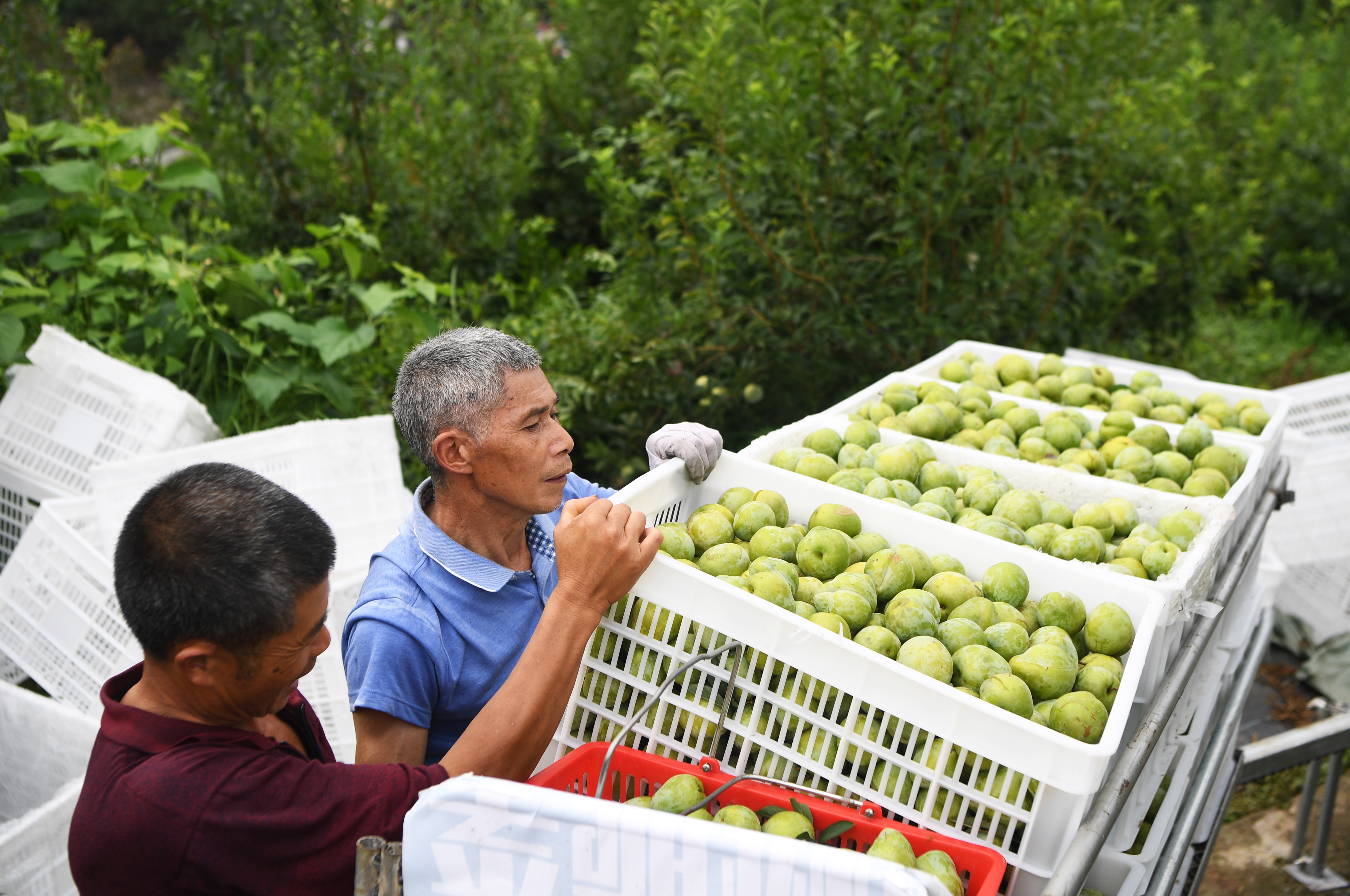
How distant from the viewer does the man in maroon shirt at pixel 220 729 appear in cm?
126

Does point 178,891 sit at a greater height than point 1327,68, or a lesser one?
lesser

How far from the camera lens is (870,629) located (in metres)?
1.66

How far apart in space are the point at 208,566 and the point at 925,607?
1197 mm

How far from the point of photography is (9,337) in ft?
11.0

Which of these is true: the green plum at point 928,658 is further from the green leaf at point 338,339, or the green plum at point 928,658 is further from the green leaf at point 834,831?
A: the green leaf at point 338,339

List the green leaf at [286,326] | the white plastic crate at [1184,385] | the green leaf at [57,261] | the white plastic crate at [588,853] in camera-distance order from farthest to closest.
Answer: the green leaf at [57,261] → the green leaf at [286,326] → the white plastic crate at [1184,385] → the white plastic crate at [588,853]

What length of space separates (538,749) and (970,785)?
0.71 metres

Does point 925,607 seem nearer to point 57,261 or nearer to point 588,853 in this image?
point 588,853

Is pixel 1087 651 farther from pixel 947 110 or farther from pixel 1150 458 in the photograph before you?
pixel 947 110

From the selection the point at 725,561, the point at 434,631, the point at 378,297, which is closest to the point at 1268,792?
the point at 725,561

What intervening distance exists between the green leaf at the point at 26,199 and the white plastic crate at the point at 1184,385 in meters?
3.64

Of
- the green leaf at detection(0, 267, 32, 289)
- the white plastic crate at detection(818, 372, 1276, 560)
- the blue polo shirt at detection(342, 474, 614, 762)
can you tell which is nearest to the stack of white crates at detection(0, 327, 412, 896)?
the green leaf at detection(0, 267, 32, 289)

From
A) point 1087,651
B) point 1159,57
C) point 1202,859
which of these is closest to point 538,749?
point 1087,651

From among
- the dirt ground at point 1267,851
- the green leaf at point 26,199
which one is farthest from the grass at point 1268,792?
the green leaf at point 26,199
